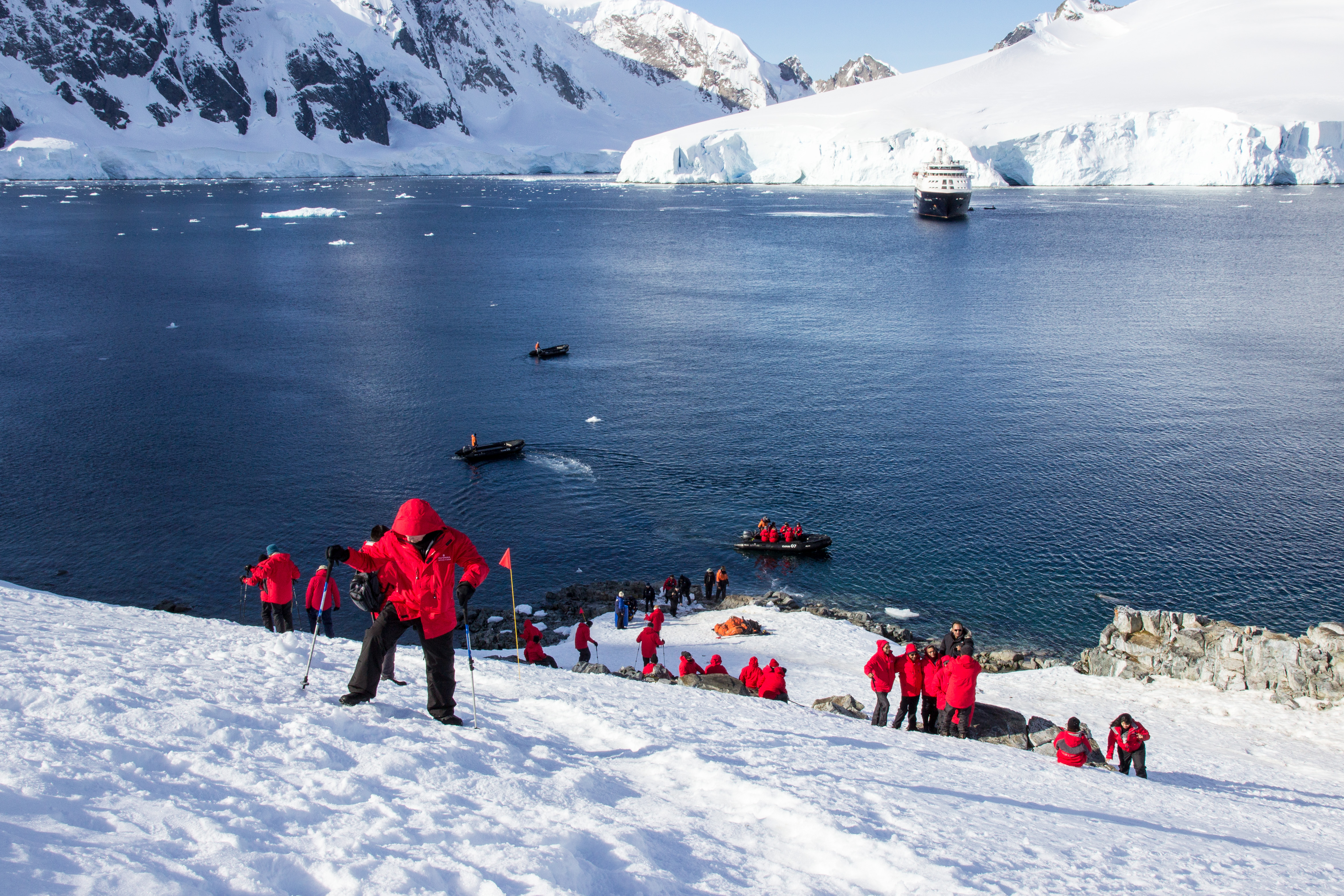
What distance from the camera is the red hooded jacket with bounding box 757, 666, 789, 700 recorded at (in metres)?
15.4

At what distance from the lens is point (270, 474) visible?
3803 cm

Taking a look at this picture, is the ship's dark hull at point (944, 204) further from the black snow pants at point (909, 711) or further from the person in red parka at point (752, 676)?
the black snow pants at point (909, 711)

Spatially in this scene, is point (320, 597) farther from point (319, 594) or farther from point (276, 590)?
point (276, 590)

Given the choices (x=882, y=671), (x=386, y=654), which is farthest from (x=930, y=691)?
(x=386, y=654)

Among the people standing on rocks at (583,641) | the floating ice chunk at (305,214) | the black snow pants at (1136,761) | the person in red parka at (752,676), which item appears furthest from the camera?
the floating ice chunk at (305,214)

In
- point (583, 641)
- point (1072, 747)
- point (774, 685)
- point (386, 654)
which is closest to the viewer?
point (386, 654)

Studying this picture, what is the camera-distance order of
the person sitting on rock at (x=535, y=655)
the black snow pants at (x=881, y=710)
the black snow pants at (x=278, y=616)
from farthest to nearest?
the person sitting on rock at (x=535, y=655) < the black snow pants at (x=278, y=616) < the black snow pants at (x=881, y=710)

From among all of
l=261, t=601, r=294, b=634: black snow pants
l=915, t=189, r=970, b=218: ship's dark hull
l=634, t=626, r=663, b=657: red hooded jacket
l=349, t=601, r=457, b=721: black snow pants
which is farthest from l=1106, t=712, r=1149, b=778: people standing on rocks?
l=915, t=189, r=970, b=218: ship's dark hull

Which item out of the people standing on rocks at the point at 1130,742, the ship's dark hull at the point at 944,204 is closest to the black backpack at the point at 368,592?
the people standing on rocks at the point at 1130,742

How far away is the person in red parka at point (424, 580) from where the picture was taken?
8.66 metres

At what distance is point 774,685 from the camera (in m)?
15.5

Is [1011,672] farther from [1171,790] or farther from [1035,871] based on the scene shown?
[1035,871]

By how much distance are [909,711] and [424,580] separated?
9.65 meters

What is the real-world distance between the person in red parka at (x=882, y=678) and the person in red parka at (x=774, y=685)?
60.0 inches
